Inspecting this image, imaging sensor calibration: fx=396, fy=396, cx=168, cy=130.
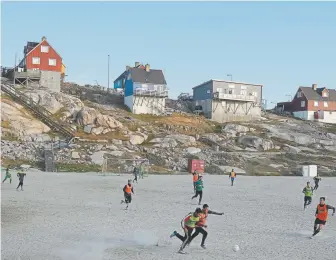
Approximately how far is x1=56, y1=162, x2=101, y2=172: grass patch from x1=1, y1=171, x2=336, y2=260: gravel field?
12.7 metres

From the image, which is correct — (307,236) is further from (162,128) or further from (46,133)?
(162,128)

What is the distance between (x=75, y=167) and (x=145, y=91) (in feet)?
107

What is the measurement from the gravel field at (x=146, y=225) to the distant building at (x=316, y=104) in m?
63.5

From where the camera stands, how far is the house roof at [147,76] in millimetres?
79688

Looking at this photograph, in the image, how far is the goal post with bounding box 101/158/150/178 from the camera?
4712cm

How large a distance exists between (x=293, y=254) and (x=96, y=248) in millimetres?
7071

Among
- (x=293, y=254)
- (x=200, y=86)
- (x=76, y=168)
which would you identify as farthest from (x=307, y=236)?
(x=200, y=86)

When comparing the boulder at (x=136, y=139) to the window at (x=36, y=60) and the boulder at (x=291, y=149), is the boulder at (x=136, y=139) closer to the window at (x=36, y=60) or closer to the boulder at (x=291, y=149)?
the boulder at (x=291, y=149)

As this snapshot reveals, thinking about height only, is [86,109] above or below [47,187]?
above

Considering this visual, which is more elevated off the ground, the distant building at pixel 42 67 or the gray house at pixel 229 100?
the distant building at pixel 42 67

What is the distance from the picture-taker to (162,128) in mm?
65375

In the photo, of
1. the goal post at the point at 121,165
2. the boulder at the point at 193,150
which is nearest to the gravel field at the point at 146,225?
the goal post at the point at 121,165

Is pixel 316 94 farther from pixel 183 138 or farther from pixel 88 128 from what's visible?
pixel 88 128

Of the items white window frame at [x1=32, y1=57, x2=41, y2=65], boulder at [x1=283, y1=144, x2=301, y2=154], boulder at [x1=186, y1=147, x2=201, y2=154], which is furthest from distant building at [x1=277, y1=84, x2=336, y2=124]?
white window frame at [x1=32, y1=57, x2=41, y2=65]
